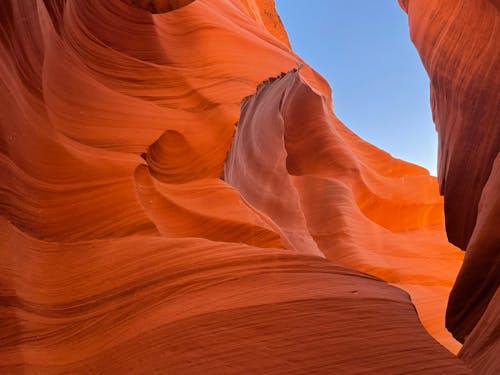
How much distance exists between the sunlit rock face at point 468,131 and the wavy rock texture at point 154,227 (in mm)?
1447

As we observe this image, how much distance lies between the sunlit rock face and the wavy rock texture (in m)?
1.45

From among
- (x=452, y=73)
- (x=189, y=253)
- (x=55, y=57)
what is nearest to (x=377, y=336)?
(x=189, y=253)

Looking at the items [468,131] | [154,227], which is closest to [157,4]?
[154,227]

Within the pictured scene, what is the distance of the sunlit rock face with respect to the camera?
4.14 metres

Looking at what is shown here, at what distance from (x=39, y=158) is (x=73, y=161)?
0.31 m

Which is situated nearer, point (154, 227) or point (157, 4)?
point (154, 227)

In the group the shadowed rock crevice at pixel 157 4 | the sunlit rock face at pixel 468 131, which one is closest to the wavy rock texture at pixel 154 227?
the shadowed rock crevice at pixel 157 4

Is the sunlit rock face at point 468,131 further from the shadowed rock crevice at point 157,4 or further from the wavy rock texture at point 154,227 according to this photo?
the shadowed rock crevice at point 157,4

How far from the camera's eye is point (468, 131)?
550 centimetres

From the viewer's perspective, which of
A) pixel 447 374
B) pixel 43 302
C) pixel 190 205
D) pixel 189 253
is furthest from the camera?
pixel 190 205

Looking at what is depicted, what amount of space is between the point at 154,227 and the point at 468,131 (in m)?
3.77

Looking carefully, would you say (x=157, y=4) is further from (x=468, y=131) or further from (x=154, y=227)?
(x=468, y=131)

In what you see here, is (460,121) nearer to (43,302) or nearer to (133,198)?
(133,198)

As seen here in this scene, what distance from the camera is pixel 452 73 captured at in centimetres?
592
